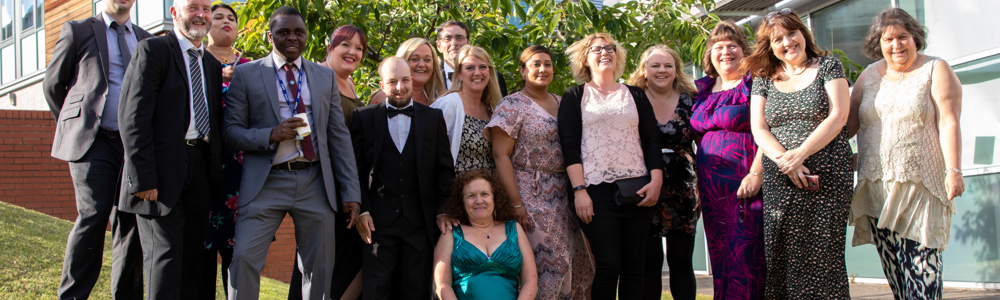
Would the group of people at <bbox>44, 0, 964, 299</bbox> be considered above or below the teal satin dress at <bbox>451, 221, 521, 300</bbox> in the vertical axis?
above

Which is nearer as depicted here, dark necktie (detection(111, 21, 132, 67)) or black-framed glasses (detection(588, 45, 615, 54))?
dark necktie (detection(111, 21, 132, 67))

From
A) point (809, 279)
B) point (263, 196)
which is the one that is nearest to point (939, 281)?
point (809, 279)

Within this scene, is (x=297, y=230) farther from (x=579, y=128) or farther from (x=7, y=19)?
(x=7, y=19)

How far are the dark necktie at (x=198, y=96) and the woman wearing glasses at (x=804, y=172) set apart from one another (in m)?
2.96

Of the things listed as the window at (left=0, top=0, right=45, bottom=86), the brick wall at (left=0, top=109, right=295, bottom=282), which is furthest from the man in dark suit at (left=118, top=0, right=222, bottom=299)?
the window at (left=0, top=0, right=45, bottom=86)

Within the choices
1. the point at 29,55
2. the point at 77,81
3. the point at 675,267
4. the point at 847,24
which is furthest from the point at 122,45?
the point at 29,55

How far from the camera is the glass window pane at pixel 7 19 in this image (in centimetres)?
1752

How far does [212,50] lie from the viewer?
4547 mm

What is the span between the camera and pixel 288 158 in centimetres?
363

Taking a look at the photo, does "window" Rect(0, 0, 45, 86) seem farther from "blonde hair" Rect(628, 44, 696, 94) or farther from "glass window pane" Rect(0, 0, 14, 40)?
"blonde hair" Rect(628, 44, 696, 94)

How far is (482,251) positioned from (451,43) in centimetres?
179

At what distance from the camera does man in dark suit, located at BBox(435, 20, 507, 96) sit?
5121 mm

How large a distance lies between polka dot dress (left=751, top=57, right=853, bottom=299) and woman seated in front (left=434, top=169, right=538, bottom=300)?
53.8 inches

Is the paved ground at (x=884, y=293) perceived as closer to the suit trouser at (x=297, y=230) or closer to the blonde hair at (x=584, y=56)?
the blonde hair at (x=584, y=56)
